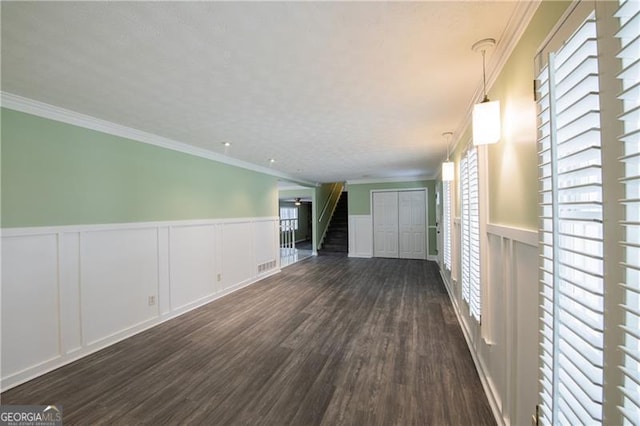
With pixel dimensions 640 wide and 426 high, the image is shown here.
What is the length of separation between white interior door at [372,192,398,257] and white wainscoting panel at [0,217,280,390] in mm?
5097

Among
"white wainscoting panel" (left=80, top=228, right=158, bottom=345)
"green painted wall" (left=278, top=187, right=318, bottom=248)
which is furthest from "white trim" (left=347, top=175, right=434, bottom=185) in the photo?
"white wainscoting panel" (left=80, top=228, right=158, bottom=345)

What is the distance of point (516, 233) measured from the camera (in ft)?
4.94

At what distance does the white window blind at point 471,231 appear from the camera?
7.92ft

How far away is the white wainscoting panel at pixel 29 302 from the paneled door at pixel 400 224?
7.14 meters

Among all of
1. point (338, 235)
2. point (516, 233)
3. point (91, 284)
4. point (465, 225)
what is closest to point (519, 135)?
point (516, 233)

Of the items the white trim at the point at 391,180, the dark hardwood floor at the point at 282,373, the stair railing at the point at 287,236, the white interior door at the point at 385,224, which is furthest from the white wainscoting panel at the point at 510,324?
the stair railing at the point at 287,236

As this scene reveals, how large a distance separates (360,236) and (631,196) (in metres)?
7.80

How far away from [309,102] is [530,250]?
6.51ft

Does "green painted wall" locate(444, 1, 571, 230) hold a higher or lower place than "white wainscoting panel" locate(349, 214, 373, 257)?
higher

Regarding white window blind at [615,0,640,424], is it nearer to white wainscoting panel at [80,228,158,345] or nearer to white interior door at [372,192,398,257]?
white wainscoting panel at [80,228,158,345]

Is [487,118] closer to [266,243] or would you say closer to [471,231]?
[471,231]

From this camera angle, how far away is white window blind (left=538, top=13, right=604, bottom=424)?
2.64 feet

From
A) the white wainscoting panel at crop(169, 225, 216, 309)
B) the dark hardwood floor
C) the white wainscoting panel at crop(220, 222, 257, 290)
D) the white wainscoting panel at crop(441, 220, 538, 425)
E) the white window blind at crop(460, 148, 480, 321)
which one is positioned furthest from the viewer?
the white wainscoting panel at crop(220, 222, 257, 290)

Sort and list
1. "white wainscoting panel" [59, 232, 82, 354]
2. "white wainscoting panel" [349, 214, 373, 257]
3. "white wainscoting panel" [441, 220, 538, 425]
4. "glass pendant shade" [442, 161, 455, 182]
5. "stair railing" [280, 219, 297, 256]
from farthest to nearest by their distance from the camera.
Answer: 1. "stair railing" [280, 219, 297, 256]
2. "white wainscoting panel" [349, 214, 373, 257]
3. "glass pendant shade" [442, 161, 455, 182]
4. "white wainscoting panel" [59, 232, 82, 354]
5. "white wainscoting panel" [441, 220, 538, 425]
